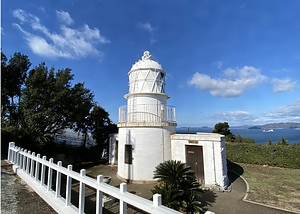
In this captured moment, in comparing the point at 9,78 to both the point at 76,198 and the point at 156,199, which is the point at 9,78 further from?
the point at 156,199

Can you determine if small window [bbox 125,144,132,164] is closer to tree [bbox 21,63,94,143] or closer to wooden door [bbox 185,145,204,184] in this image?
wooden door [bbox 185,145,204,184]

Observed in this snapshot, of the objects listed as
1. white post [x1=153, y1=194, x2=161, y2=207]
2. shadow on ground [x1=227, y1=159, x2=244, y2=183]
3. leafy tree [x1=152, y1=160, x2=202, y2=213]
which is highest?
white post [x1=153, y1=194, x2=161, y2=207]

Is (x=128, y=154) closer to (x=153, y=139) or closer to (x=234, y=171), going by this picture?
(x=153, y=139)

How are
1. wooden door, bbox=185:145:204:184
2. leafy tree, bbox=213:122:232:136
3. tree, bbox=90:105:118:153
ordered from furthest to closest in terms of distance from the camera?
leafy tree, bbox=213:122:232:136 → tree, bbox=90:105:118:153 → wooden door, bbox=185:145:204:184

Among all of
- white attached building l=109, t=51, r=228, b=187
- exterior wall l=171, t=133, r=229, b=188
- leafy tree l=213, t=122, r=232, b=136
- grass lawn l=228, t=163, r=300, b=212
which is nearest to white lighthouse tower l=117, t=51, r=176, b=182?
white attached building l=109, t=51, r=228, b=187

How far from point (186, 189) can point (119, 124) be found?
687 centimetres

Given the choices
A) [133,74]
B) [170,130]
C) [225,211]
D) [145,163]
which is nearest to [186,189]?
[225,211]

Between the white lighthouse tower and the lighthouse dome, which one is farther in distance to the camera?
the lighthouse dome

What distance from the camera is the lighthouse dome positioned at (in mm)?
13031

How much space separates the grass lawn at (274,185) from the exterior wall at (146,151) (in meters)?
5.15

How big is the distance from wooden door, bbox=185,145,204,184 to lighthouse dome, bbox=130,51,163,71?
6.22 metres

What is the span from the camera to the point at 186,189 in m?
7.02

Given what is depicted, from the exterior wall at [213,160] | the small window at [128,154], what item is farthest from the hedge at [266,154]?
the small window at [128,154]

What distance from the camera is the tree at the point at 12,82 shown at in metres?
15.3
